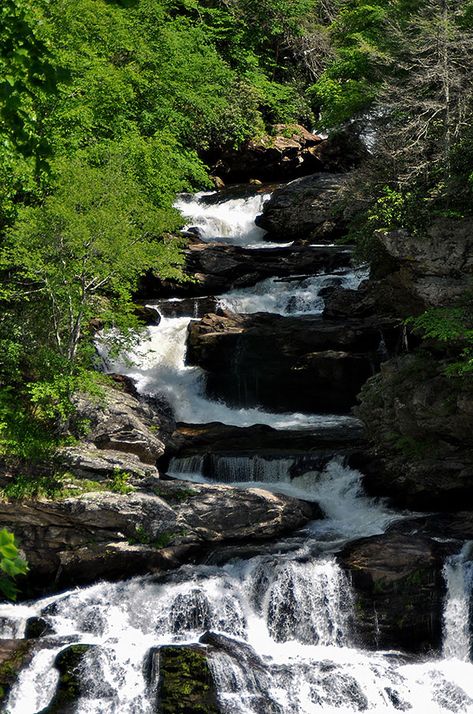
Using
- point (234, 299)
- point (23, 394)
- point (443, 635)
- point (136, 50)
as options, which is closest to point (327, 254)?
point (234, 299)

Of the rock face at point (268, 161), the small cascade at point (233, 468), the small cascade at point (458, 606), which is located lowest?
the small cascade at point (458, 606)

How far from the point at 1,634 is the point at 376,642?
5451 mm

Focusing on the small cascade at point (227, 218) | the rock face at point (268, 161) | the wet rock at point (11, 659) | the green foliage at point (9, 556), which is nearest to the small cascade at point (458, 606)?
the wet rock at point (11, 659)

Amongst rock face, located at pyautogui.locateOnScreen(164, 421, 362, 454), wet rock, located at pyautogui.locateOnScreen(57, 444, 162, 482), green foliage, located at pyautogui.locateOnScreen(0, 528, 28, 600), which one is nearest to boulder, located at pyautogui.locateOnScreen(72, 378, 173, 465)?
wet rock, located at pyautogui.locateOnScreen(57, 444, 162, 482)

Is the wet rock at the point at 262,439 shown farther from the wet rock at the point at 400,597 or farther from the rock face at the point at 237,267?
the rock face at the point at 237,267

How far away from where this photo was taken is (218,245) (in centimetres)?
2612

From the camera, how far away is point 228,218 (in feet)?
94.7

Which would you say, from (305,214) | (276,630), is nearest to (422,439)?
(276,630)

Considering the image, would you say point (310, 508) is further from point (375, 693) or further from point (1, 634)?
point (1, 634)

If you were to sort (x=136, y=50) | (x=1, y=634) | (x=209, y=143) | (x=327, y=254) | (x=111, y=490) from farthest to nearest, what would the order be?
(x=209, y=143) < (x=327, y=254) < (x=136, y=50) < (x=111, y=490) < (x=1, y=634)

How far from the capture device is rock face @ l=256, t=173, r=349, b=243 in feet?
88.9

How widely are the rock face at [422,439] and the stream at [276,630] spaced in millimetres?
528

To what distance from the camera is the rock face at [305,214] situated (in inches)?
1067

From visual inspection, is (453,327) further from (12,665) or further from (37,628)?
(12,665)
